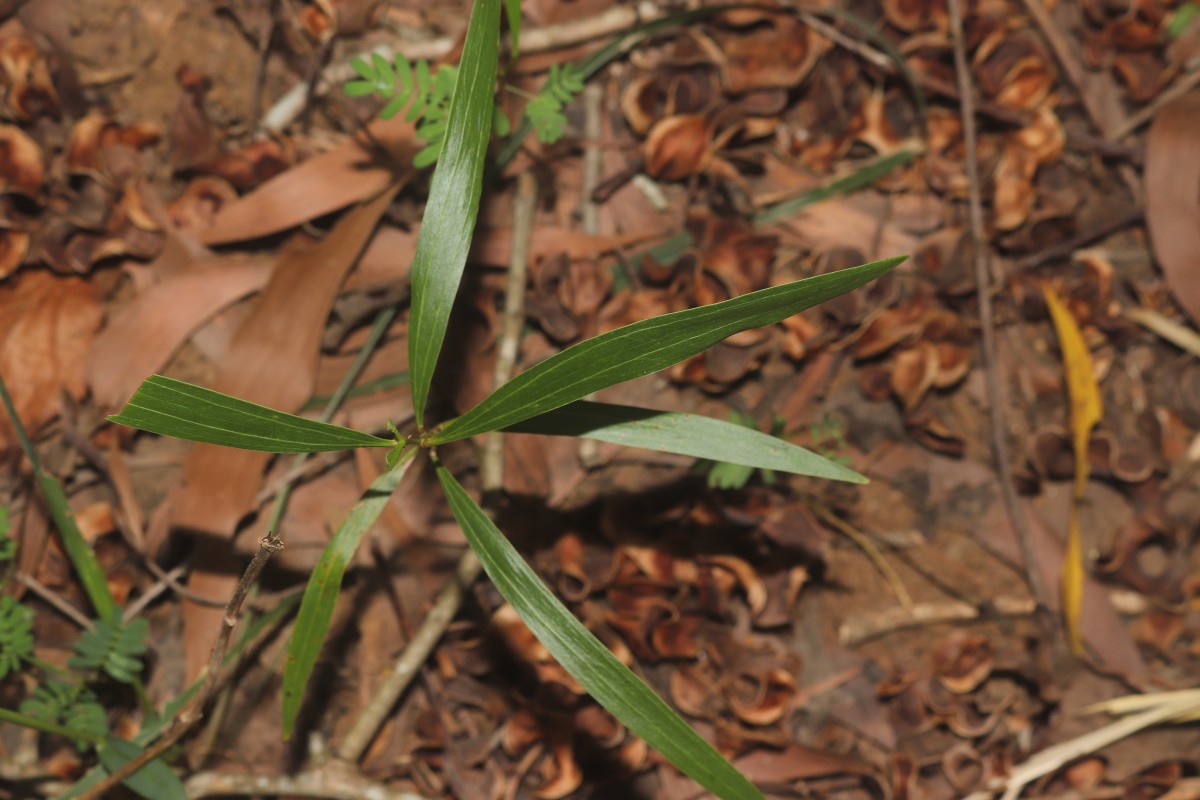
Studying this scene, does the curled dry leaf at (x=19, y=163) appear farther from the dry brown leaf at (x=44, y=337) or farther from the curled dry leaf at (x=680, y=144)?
the curled dry leaf at (x=680, y=144)

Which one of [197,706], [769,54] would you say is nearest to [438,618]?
[197,706]

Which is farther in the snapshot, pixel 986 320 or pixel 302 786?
pixel 986 320

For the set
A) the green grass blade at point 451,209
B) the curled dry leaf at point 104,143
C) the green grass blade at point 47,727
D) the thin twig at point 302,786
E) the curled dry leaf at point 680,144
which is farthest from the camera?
the curled dry leaf at point 680,144

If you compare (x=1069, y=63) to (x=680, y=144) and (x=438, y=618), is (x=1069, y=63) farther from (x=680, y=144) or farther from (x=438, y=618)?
(x=438, y=618)

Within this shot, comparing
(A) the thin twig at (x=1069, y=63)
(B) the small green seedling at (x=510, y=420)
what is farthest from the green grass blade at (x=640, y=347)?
(A) the thin twig at (x=1069, y=63)

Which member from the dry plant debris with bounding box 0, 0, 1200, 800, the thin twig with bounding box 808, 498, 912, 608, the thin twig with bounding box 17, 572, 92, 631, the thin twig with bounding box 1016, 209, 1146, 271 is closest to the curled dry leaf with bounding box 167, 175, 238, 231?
the dry plant debris with bounding box 0, 0, 1200, 800

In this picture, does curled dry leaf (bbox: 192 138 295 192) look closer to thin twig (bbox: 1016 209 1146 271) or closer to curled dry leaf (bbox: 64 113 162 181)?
curled dry leaf (bbox: 64 113 162 181)

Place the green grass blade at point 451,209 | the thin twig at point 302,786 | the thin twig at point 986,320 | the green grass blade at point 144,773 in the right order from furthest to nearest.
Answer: the thin twig at point 986,320, the thin twig at point 302,786, the green grass blade at point 144,773, the green grass blade at point 451,209

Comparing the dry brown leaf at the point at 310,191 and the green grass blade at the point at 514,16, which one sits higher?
the green grass blade at the point at 514,16
